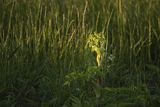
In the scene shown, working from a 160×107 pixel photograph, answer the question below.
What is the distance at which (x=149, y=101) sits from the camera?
9.27 ft

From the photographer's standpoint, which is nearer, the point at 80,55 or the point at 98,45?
the point at 98,45

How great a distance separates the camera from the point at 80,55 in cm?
354

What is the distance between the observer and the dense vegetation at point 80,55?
9.41ft

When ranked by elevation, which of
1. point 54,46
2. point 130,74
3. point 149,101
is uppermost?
point 54,46

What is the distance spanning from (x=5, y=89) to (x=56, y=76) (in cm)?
40

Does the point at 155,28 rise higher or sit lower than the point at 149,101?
higher

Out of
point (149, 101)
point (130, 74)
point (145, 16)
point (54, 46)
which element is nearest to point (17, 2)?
point (54, 46)

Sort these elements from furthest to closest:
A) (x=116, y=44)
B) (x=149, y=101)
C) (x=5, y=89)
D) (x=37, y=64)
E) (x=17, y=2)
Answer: (x=17, y=2) → (x=116, y=44) → (x=37, y=64) → (x=5, y=89) → (x=149, y=101)

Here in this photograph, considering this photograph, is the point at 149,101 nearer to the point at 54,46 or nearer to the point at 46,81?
the point at 46,81

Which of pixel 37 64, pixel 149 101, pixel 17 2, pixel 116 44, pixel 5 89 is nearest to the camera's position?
pixel 149 101

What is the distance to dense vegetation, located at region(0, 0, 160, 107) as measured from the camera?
9.41 ft

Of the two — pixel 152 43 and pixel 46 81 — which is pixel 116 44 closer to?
pixel 152 43

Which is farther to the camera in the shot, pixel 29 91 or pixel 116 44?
pixel 116 44

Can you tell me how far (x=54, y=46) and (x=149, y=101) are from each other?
1189 mm
